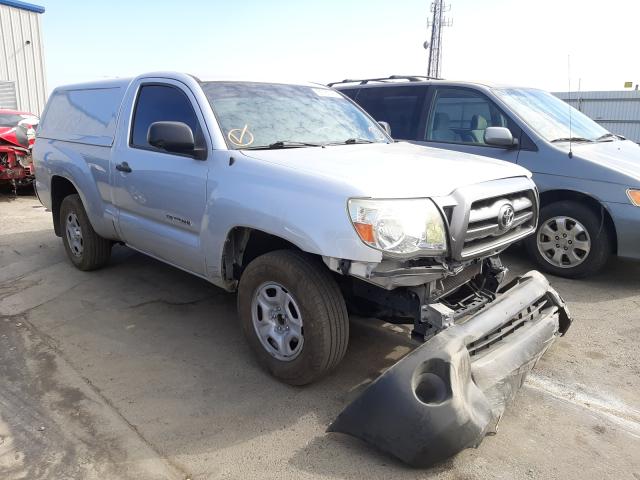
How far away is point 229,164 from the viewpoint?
3.29 m

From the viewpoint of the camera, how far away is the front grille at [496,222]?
2867 mm

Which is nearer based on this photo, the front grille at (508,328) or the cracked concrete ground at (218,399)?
the cracked concrete ground at (218,399)

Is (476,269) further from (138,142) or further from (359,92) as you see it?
(359,92)

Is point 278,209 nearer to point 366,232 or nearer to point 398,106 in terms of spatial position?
point 366,232

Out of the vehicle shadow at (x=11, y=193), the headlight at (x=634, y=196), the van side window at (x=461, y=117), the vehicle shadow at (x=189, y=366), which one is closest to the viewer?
the vehicle shadow at (x=189, y=366)

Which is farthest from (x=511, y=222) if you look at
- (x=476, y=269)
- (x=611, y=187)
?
(x=611, y=187)

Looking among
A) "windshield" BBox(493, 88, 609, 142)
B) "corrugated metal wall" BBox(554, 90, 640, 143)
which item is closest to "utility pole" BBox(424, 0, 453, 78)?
"corrugated metal wall" BBox(554, 90, 640, 143)

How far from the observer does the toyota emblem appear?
3041 mm

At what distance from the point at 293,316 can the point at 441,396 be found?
1.03 meters

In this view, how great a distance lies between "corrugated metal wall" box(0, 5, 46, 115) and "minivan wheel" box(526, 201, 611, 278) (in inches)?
648

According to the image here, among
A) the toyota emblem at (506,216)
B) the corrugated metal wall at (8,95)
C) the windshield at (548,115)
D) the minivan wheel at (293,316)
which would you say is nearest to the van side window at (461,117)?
the windshield at (548,115)

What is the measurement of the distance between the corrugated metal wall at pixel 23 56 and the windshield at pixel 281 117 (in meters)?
15.4

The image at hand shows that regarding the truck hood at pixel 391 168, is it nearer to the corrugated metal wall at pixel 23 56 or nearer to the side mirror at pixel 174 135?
the side mirror at pixel 174 135

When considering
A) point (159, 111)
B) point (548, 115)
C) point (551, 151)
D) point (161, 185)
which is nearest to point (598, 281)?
point (551, 151)
